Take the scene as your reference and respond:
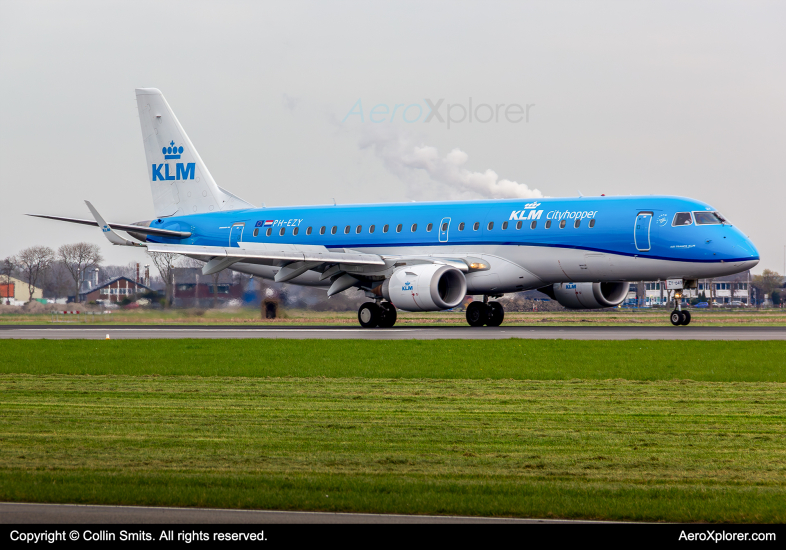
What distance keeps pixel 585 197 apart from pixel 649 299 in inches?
3846

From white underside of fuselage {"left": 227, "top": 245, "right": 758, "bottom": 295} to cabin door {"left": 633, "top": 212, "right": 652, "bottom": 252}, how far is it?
43 centimetres

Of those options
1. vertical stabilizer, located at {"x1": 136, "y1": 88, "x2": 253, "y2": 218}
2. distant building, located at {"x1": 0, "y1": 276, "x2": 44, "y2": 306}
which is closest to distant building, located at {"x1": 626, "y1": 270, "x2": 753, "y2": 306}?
distant building, located at {"x1": 0, "y1": 276, "x2": 44, "y2": 306}

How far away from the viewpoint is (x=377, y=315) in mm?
35750

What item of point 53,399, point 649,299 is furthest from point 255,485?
point 649,299

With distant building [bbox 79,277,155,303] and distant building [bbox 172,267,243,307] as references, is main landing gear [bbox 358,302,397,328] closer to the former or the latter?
distant building [bbox 172,267,243,307]

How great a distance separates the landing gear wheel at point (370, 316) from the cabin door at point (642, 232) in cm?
995

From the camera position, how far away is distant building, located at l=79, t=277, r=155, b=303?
42.6 m

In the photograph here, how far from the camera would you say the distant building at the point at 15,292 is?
2283 inches

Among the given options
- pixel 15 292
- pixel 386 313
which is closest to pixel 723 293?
pixel 15 292

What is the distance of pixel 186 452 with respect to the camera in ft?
33.2

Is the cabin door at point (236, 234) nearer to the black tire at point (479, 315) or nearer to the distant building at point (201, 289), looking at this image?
the distant building at point (201, 289)

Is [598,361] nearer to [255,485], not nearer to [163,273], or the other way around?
[255,485]
